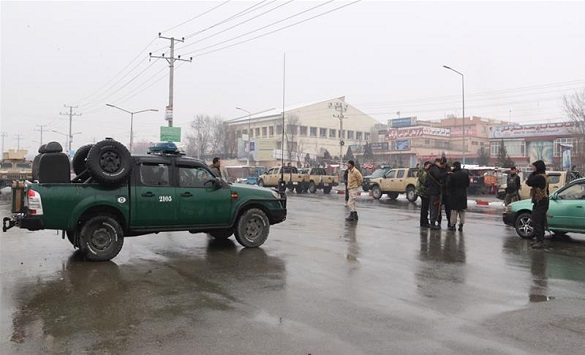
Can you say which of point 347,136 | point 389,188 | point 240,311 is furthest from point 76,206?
point 347,136

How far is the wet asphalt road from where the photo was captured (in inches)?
182

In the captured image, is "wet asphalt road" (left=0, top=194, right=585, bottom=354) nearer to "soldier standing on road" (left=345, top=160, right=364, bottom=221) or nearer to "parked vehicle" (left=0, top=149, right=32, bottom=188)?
"soldier standing on road" (left=345, top=160, right=364, bottom=221)

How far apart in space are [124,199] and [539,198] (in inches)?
314

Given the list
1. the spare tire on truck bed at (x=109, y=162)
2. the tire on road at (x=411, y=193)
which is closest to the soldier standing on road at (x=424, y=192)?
the spare tire on truck bed at (x=109, y=162)

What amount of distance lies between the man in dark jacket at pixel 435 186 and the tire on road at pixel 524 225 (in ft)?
6.72

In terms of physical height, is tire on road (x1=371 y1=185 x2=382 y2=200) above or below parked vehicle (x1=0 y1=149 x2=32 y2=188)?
below

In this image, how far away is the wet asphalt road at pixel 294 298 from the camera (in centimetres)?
462

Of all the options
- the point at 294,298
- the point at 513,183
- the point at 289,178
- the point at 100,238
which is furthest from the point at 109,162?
the point at 289,178

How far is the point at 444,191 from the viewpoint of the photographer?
12844 mm

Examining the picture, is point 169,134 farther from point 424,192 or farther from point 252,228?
point 252,228

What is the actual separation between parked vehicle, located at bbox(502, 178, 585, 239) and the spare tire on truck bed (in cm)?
873

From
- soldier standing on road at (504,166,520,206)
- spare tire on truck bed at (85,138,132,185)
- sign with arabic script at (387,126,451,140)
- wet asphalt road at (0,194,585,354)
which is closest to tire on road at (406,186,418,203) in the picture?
soldier standing on road at (504,166,520,206)

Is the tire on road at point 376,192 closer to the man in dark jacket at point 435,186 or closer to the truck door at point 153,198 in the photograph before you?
the man in dark jacket at point 435,186

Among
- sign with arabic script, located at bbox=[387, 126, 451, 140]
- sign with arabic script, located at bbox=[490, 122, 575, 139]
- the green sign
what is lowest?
the green sign
